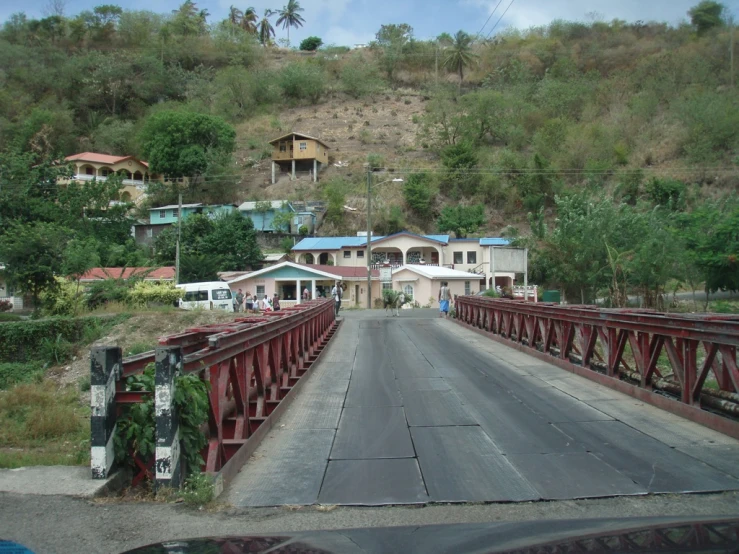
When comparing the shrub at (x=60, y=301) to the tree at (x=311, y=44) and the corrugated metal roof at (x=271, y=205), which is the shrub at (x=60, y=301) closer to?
the corrugated metal roof at (x=271, y=205)

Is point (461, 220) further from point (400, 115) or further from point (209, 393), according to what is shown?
point (209, 393)

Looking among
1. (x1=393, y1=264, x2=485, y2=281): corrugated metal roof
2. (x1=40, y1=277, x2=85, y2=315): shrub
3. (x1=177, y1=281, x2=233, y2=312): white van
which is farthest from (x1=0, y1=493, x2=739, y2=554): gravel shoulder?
(x1=393, y1=264, x2=485, y2=281): corrugated metal roof

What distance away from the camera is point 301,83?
10725 cm

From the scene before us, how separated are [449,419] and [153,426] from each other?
4405mm

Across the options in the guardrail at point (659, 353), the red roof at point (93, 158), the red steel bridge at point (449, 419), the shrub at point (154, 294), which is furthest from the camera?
the red roof at point (93, 158)

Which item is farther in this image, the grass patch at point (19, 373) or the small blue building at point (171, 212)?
the small blue building at point (171, 212)

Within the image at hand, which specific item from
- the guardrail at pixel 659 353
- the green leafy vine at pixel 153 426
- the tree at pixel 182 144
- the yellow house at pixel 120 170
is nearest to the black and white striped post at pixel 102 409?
the green leafy vine at pixel 153 426

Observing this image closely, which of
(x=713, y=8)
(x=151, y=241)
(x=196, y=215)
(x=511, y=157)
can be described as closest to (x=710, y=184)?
(x=511, y=157)

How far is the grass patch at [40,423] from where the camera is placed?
43.9 feet

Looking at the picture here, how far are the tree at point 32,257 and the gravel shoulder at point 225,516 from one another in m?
30.1

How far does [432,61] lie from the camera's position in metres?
123

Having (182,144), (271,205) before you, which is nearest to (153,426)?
(271,205)

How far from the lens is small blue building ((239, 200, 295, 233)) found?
68.8m

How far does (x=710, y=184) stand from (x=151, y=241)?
2399 inches
